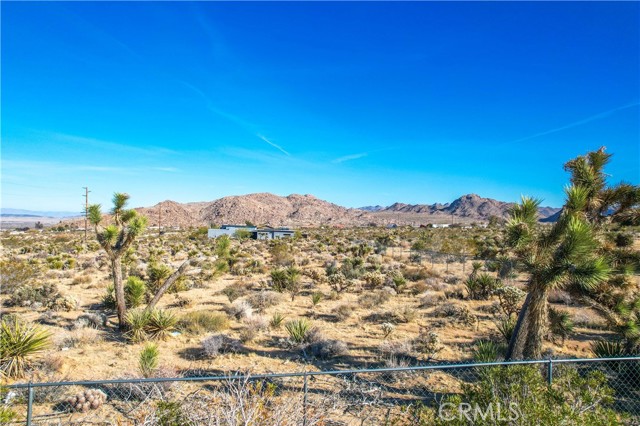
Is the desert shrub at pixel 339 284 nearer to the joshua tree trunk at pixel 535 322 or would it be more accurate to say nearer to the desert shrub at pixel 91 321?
the desert shrub at pixel 91 321

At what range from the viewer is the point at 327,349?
389 inches

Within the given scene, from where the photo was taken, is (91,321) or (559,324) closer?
(559,324)

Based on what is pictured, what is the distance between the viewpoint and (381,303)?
1566 cm

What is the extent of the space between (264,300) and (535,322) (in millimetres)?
10488

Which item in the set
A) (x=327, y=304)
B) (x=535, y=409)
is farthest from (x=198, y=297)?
(x=535, y=409)

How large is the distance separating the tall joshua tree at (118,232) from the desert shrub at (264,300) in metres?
5.23

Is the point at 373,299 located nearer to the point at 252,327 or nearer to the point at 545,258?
the point at 252,327

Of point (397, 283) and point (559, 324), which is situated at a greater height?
point (559, 324)

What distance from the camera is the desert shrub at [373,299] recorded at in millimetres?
15128

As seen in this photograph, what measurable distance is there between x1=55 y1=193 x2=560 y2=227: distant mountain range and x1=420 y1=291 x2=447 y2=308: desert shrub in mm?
80400

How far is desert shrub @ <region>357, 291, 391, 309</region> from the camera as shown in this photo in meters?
15.1

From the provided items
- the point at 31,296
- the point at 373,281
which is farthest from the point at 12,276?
the point at 373,281

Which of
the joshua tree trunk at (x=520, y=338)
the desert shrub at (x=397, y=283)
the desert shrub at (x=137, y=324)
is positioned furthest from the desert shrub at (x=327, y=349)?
the desert shrub at (x=397, y=283)

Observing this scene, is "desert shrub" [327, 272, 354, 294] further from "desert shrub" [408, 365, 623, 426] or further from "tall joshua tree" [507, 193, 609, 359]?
"desert shrub" [408, 365, 623, 426]
